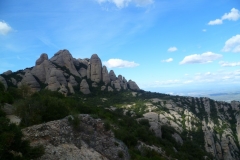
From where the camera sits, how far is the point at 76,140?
17266 mm

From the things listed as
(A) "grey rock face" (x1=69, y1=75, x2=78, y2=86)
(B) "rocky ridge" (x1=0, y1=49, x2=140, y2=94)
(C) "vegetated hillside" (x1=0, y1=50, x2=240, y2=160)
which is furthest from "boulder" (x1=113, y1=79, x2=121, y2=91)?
(A) "grey rock face" (x1=69, y1=75, x2=78, y2=86)

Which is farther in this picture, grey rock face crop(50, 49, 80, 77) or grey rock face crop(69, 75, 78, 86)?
grey rock face crop(50, 49, 80, 77)

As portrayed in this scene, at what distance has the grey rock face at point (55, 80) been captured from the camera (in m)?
84.5

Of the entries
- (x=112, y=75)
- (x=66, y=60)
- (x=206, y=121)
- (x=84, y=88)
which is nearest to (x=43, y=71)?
(x=66, y=60)

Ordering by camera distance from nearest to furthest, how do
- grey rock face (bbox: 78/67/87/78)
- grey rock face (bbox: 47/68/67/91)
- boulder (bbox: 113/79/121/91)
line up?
grey rock face (bbox: 47/68/67/91) < grey rock face (bbox: 78/67/87/78) < boulder (bbox: 113/79/121/91)

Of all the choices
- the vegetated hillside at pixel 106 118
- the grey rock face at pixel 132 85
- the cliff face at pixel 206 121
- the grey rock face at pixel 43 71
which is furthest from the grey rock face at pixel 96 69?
the cliff face at pixel 206 121

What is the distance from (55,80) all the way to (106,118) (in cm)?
6018

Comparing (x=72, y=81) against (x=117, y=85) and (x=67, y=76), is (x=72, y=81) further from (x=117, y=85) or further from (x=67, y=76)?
(x=117, y=85)

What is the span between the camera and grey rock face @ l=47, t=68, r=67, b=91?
84500 mm

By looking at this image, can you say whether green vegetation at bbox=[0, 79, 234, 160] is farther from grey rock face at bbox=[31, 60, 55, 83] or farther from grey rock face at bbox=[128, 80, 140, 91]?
grey rock face at bbox=[128, 80, 140, 91]

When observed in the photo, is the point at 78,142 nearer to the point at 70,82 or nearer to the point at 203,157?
the point at 203,157

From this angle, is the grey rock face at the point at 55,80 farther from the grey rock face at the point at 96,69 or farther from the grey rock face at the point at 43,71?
the grey rock face at the point at 96,69

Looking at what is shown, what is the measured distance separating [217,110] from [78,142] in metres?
98.4

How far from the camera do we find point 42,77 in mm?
92625
